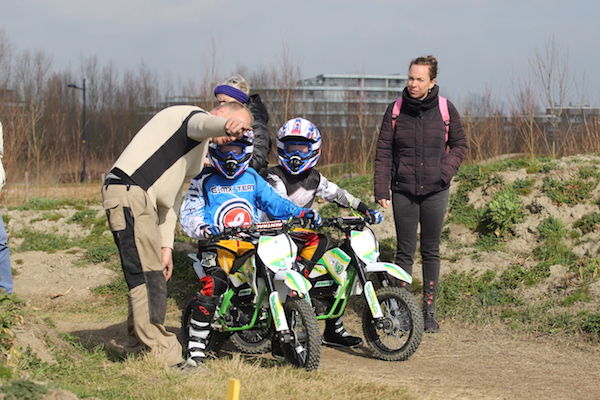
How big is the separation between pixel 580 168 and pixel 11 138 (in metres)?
11.4

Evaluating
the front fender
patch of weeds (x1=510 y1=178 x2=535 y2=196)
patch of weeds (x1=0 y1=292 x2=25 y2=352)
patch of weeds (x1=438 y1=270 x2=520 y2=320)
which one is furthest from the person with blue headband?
patch of weeds (x1=510 y1=178 x2=535 y2=196)

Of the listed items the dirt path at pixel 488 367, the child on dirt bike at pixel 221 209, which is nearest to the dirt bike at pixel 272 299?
the child on dirt bike at pixel 221 209

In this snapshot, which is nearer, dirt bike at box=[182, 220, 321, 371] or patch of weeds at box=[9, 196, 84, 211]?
dirt bike at box=[182, 220, 321, 371]

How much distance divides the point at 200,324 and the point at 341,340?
4.50ft

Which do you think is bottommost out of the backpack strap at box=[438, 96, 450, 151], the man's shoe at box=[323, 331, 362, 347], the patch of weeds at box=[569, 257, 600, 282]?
the man's shoe at box=[323, 331, 362, 347]

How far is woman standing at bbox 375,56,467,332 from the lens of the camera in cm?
732

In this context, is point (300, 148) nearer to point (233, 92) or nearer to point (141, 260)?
point (233, 92)

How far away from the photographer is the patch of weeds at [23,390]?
363 centimetres

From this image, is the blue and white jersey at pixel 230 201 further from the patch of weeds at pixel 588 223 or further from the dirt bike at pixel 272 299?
the patch of weeds at pixel 588 223

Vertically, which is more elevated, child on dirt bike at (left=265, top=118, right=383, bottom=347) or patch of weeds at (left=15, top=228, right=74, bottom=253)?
child on dirt bike at (left=265, top=118, right=383, bottom=347)

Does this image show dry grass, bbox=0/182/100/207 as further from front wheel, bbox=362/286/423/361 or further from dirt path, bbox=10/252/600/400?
front wheel, bbox=362/286/423/361

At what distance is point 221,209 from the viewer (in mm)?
6379

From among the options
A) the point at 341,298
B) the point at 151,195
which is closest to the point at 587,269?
the point at 341,298

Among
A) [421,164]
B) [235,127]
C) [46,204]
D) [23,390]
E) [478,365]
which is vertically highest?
[235,127]
